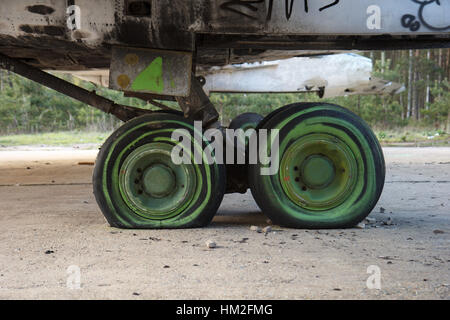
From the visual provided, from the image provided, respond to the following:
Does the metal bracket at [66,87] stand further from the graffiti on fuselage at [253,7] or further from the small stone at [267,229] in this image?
the small stone at [267,229]

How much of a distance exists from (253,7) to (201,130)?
3.20 ft

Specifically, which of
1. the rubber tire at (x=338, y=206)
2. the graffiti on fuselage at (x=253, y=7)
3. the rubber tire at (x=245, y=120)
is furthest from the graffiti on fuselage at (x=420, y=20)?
the rubber tire at (x=245, y=120)

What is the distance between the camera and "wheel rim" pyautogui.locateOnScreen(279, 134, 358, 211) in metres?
4.18

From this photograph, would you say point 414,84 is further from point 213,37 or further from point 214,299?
point 214,299

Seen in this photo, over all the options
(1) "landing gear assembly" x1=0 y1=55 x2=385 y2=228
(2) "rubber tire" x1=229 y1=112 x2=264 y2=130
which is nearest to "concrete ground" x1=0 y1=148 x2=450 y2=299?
(1) "landing gear assembly" x1=0 y1=55 x2=385 y2=228

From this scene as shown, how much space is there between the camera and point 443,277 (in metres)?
2.81

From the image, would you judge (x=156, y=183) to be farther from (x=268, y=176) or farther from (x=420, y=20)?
(x=420, y=20)

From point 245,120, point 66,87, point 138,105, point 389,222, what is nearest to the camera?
point 389,222

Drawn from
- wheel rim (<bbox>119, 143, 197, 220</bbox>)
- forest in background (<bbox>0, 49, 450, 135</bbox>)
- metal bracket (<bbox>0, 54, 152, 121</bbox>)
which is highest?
metal bracket (<bbox>0, 54, 152, 121</bbox>)

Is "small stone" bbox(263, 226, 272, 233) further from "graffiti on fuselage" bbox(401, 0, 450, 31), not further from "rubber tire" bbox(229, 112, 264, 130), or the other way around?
"rubber tire" bbox(229, 112, 264, 130)

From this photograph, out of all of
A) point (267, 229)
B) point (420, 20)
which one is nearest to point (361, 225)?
point (267, 229)

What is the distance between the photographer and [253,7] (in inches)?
161

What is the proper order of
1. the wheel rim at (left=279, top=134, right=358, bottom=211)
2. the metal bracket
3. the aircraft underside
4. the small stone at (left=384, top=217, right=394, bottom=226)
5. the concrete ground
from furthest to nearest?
the metal bracket < the small stone at (left=384, top=217, right=394, bottom=226) < the wheel rim at (left=279, top=134, right=358, bottom=211) < the aircraft underside < the concrete ground

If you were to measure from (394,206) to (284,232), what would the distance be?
182 centimetres
